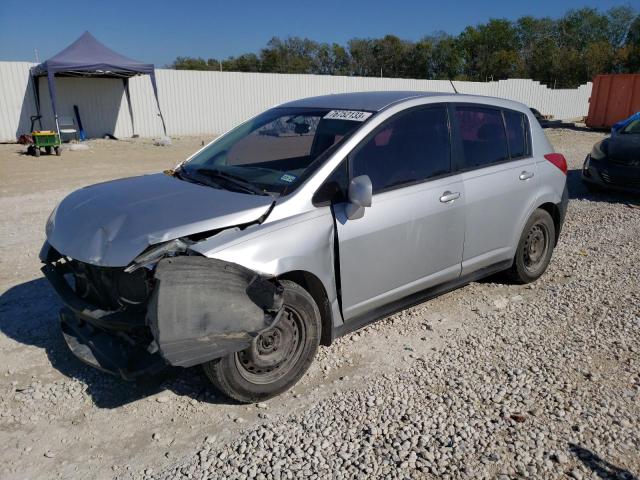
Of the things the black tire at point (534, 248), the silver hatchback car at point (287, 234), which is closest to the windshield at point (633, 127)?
the black tire at point (534, 248)

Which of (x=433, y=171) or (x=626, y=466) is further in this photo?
(x=433, y=171)

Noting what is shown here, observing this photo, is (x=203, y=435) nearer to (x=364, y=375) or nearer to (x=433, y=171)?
(x=364, y=375)

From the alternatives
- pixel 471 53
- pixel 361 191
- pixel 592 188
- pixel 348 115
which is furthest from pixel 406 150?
pixel 471 53

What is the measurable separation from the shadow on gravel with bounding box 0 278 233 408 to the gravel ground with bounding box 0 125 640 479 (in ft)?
0.04

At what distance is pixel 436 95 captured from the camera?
4.43m

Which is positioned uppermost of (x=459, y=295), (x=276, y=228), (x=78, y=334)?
(x=276, y=228)

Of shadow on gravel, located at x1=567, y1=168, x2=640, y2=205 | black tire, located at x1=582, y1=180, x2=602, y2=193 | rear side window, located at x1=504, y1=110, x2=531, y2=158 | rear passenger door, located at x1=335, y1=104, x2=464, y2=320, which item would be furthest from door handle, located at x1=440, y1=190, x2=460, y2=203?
black tire, located at x1=582, y1=180, x2=602, y2=193

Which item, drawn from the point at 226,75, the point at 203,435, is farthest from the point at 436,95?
the point at 226,75

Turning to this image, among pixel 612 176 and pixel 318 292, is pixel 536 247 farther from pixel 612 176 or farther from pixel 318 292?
pixel 612 176

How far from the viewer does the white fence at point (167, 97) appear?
737 inches

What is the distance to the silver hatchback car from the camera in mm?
2996

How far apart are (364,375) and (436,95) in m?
2.34

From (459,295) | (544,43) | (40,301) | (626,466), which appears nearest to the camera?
(626,466)

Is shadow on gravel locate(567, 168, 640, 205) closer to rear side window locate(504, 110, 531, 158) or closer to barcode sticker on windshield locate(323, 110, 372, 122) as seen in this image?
rear side window locate(504, 110, 531, 158)
